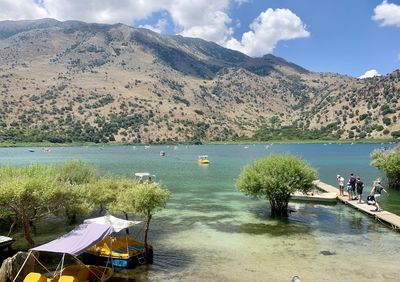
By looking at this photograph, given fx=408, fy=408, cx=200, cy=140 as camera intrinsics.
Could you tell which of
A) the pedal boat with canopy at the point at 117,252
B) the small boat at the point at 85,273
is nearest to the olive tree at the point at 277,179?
the pedal boat with canopy at the point at 117,252

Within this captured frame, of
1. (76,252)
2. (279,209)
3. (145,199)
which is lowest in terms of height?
(279,209)

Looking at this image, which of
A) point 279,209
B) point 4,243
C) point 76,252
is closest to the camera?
point 76,252

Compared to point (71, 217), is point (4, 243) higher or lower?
higher

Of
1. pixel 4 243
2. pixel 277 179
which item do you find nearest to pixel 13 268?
pixel 4 243

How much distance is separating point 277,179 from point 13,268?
2242 cm

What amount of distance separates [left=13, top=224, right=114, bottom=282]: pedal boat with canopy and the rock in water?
1.89 feet

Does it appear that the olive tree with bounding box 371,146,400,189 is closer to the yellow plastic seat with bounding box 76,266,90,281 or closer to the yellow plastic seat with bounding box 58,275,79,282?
the yellow plastic seat with bounding box 76,266,90,281

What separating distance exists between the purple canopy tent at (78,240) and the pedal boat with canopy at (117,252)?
1002mm

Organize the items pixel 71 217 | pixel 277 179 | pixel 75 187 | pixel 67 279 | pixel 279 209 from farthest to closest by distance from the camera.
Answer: pixel 279 209 < pixel 277 179 < pixel 71 217 < pixel 75 187 < pixel 67 279

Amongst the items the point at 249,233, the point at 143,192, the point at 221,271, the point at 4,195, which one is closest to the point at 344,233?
the point at 249,233

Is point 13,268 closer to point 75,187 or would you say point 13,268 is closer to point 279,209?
point 75,187

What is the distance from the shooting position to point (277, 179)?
116 ft

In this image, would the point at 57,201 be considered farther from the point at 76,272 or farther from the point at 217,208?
the point at 217,208

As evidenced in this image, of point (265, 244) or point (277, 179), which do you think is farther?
point (277, 179)
